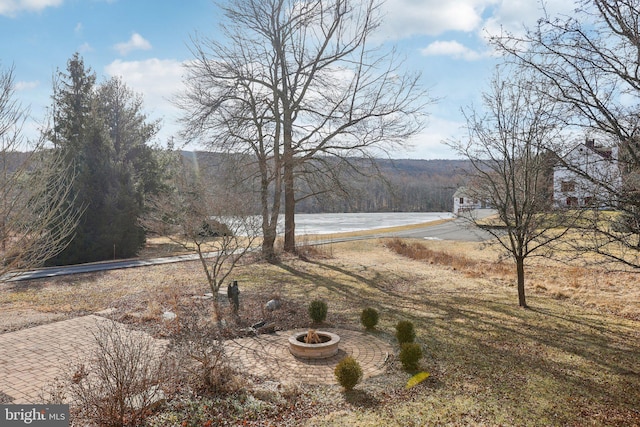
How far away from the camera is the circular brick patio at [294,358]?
6746 millimetres

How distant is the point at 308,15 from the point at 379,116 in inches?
231

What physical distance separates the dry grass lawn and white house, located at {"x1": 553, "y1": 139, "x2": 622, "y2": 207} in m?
2.94

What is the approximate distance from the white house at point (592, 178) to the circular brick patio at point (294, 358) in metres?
4.41

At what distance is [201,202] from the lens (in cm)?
1105

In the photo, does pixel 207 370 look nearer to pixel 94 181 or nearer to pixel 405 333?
pixel 405 333

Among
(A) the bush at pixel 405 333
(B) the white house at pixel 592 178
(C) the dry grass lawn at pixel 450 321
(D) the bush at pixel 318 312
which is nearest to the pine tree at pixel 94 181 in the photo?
(C) the dry grass lawn at pixel 450 321

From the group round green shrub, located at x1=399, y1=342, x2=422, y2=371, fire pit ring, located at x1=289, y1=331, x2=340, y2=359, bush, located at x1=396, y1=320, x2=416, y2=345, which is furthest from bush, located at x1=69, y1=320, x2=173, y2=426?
bush, located at x1=396, y1=320, x2=416, y2=345

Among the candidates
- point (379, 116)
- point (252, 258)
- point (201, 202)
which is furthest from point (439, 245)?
point (201, 202)

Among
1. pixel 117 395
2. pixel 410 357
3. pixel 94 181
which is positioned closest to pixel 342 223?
pixel 94 181

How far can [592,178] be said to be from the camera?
6.41 meters

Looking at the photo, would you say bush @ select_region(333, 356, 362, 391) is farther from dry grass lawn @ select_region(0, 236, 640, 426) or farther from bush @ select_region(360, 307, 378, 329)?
bush @ select_region(360, 307, 378, 329)

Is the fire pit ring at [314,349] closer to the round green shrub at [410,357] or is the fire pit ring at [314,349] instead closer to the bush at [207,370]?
the round green shrub at [410,357]

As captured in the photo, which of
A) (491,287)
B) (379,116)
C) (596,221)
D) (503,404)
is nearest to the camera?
(503,404)

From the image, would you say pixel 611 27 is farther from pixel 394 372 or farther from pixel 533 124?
pixel 394 372
